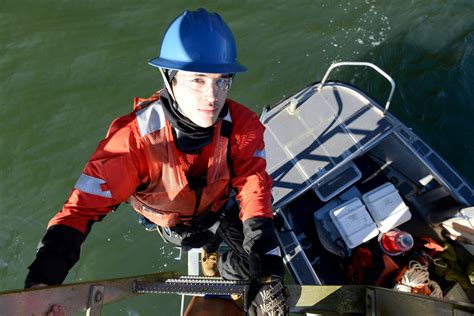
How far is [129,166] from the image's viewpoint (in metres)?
2.47

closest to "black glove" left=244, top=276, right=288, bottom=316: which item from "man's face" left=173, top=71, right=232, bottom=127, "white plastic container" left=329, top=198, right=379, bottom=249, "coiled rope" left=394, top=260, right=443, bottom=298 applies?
"man's face" left=173, top=71, right=232, bottom=127

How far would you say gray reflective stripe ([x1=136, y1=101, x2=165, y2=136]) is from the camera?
2.55 meters

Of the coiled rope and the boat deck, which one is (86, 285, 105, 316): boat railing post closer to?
the boat deck

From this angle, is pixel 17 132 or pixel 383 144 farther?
pixel 17 132

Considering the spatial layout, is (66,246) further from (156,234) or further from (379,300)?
(156,234)

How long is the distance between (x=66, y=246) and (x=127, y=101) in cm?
370

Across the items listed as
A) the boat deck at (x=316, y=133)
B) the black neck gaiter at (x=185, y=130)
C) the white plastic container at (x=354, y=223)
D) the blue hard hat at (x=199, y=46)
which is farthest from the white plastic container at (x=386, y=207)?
the blue hard hat at (x=199, y=46)

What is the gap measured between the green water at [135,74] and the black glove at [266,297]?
2792mm

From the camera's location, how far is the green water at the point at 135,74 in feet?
17.0

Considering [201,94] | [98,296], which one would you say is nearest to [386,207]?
[201,94]

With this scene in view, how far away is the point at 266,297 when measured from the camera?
7.73 feet

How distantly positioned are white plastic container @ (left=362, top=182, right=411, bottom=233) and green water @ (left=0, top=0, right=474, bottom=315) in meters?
1.68

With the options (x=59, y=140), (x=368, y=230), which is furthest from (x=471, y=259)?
(x=59, y=140)

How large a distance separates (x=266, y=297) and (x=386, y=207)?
234 centimetres
